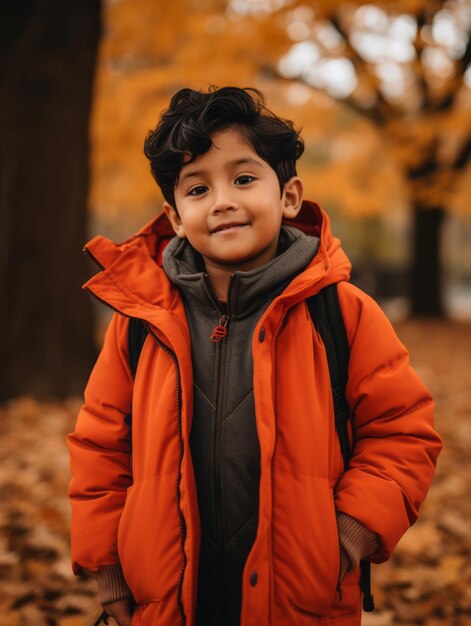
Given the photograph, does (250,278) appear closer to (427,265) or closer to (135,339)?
(135,339)

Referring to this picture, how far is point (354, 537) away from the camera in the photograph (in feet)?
4.96

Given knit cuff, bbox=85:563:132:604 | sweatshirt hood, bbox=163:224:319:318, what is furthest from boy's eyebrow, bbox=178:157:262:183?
knit cuff, bbox=85:563:132:604

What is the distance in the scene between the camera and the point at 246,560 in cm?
154

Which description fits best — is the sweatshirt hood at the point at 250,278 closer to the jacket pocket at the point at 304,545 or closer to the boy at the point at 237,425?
the boy at the point at 237,425

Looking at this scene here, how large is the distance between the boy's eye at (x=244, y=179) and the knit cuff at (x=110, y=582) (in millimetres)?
1158

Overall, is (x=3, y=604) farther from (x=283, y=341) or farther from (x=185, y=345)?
(x=283, y=341)

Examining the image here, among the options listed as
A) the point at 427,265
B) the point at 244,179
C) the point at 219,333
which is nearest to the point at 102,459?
the point at 219,333

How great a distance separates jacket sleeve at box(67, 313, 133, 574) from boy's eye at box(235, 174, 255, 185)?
536mm

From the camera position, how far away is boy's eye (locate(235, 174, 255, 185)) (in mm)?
1638

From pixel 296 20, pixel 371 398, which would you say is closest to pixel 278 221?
pixel 371 398

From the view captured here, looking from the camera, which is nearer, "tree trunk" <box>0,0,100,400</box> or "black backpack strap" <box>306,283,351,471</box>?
"black backpack strap" <box>306,283,351,471</box>

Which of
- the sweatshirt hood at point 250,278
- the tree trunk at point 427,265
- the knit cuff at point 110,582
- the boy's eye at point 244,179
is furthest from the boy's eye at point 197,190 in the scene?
the tree trunk at point 427,265

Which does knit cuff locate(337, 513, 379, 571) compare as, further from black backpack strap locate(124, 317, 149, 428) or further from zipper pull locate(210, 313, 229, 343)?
black backpack strap locate(124, 317, 149, 428)

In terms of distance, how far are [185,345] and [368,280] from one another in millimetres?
19236
